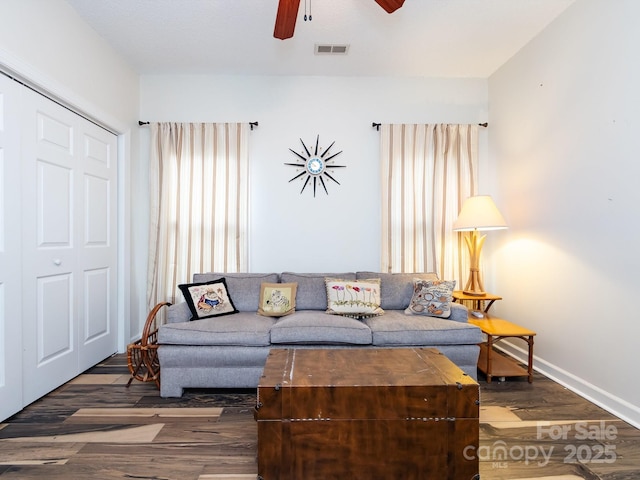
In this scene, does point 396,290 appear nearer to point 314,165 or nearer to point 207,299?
point 314,165

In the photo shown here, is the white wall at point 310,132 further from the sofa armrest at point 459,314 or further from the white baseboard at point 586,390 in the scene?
the white baseboard at point 586,390

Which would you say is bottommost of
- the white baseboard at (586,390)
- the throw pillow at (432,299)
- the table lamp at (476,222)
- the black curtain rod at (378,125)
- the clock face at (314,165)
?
the white baseboard at (586,390)

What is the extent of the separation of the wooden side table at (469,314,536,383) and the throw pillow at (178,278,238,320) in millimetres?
2125

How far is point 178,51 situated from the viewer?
9.98 feet

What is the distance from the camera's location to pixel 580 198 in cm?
237

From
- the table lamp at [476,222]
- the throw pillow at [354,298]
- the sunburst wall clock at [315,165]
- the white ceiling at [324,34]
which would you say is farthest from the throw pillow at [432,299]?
the white ceiling at [324,34]

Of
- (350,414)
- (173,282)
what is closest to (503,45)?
(350,414)

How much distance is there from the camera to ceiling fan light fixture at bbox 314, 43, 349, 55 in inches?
116

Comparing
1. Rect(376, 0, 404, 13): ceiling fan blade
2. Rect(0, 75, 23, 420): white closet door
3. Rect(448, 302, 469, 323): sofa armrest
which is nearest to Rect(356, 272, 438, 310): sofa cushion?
Rect(448, 302, 469, 323): sofa armrest

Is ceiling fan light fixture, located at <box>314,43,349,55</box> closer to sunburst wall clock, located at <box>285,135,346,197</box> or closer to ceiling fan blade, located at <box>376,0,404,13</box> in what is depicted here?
sunburst wall clock, located at <box>285,135,346,197</box>

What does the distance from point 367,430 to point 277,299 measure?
156cm

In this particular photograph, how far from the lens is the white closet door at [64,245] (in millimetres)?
2156

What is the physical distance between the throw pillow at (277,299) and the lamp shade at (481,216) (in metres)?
1.70

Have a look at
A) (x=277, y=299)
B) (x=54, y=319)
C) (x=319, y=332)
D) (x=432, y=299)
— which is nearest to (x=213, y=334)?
(x=277, y=299)
